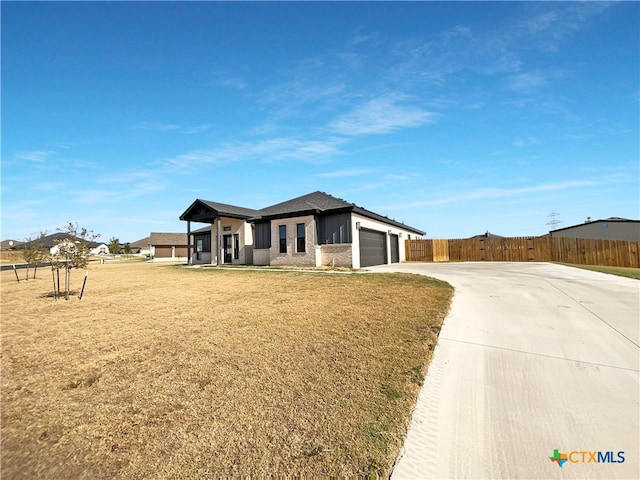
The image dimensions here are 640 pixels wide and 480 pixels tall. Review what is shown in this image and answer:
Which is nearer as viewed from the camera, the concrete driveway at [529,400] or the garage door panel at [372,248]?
the concrete driveway at [529,400]

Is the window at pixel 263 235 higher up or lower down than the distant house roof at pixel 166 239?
lower down

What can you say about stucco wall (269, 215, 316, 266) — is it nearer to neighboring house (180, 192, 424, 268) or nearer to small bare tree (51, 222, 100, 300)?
neighboring house (180, 192, 424, 268)

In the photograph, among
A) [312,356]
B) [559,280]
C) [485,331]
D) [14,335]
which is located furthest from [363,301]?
[559,280]

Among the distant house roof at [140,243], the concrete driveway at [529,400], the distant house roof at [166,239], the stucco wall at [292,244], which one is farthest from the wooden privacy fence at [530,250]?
the distant house roof at [140,243]

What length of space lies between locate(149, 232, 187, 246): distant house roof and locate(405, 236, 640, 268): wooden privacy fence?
149 feet

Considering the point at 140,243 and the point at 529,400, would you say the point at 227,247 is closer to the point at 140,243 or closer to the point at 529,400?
the point at 529,400

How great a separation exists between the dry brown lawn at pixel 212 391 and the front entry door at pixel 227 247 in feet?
61.8

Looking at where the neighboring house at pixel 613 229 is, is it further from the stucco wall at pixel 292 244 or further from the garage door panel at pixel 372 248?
the stucco wall at pixel 292 244

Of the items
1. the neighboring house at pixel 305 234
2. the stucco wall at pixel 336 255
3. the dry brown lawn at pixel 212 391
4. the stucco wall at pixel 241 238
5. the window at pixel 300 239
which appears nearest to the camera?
the dry brown lawn at pixel 212 391

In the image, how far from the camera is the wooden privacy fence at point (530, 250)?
21.2m

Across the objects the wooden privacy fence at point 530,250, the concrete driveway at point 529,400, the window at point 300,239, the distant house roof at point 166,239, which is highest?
the distant house roof at point 166,239

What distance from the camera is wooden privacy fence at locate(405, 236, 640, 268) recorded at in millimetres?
21219

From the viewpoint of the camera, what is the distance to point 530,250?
24.7 meters

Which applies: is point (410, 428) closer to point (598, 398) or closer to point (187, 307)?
point (598, 398)
